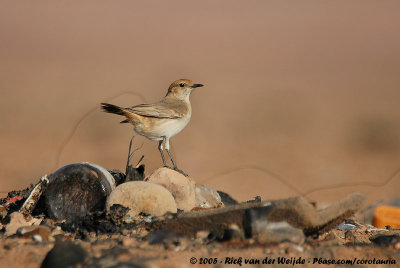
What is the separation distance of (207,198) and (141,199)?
64.6 inches

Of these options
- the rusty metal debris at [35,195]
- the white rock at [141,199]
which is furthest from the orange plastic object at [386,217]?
the rusty metal debris at [35,195]

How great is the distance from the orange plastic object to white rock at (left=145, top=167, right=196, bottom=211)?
3.47m

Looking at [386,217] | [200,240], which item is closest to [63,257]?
[200,240]

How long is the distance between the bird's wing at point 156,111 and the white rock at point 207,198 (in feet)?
4.72

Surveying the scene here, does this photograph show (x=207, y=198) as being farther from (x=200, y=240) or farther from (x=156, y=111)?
(x=200, y=240)

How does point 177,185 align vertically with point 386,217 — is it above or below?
above

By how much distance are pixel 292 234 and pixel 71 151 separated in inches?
416

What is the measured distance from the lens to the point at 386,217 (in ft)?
29.4

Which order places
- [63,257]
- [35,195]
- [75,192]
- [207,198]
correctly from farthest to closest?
[207,198] < [35,195] < [75,192] < [63,257]

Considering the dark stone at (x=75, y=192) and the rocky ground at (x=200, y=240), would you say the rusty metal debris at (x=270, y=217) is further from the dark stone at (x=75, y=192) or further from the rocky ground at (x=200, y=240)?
the dark stone at (x=75, y=192)

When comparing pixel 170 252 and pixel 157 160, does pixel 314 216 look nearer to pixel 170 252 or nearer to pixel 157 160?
pixel 170 252

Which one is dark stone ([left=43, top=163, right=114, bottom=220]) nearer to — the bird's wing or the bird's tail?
the bird's tail

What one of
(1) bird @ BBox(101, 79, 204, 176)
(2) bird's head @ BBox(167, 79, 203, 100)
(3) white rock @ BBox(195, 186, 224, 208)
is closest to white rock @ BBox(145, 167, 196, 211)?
(3) white rock @ BBox(195, 186, 224, 208)

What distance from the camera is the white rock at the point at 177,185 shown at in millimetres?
6852
